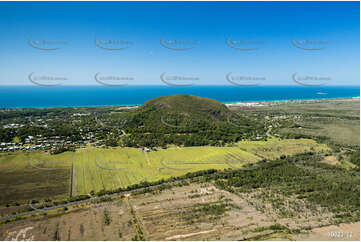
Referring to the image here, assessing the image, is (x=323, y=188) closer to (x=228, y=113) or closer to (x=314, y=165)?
(x=314, y=165)

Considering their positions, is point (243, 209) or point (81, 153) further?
point (81, 153)

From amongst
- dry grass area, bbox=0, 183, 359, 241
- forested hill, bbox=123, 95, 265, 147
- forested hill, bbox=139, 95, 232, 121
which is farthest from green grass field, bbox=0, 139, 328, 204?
forested hill, bbox=139, 95, 232, 121

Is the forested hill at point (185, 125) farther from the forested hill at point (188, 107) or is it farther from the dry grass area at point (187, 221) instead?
the dry grass area at point (187, 221)

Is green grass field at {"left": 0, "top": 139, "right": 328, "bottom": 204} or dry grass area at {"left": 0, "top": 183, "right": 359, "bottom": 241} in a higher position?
green grass field at {"left": 0, "top": 139, "right": 328, "bottom": 204}

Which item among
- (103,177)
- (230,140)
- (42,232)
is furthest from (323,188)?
(42,232)

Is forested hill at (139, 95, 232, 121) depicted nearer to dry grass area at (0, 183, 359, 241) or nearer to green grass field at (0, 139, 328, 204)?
green grass field at (0, 139, 328, 204)

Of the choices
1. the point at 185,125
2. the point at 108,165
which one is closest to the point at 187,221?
the point at 108,165
